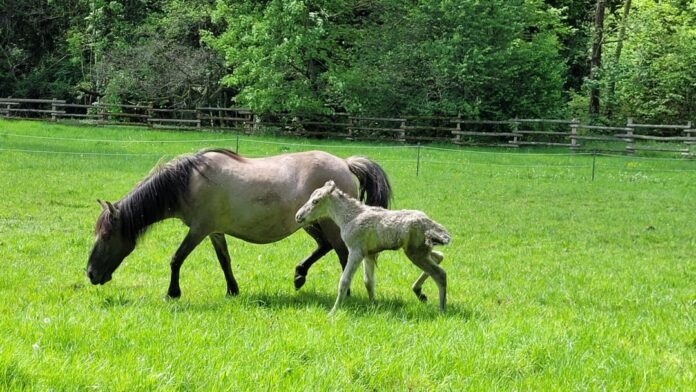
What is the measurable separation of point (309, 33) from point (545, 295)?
89.0ft

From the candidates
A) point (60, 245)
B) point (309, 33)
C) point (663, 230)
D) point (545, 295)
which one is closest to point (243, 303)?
point (545, 295)

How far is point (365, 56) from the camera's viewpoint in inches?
1387

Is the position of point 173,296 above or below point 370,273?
below

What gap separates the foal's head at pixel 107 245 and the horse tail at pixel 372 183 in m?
2.62

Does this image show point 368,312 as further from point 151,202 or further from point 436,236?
point 151,202

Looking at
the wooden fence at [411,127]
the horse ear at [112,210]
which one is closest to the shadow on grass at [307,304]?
the horse ear at [112,210]

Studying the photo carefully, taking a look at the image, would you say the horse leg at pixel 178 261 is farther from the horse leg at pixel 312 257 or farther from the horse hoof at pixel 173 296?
the horse leg at pixel 312 257

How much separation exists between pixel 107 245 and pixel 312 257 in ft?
7.17

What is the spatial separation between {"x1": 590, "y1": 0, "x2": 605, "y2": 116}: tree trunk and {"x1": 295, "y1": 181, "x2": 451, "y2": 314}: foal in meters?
33.9

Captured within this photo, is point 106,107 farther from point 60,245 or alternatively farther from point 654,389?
point 654,389

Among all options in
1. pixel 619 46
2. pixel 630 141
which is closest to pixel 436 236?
pixel 630 141

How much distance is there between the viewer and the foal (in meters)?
6.34

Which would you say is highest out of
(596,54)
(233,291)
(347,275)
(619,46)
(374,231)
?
(619,46)

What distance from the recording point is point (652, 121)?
37750 millimetres
